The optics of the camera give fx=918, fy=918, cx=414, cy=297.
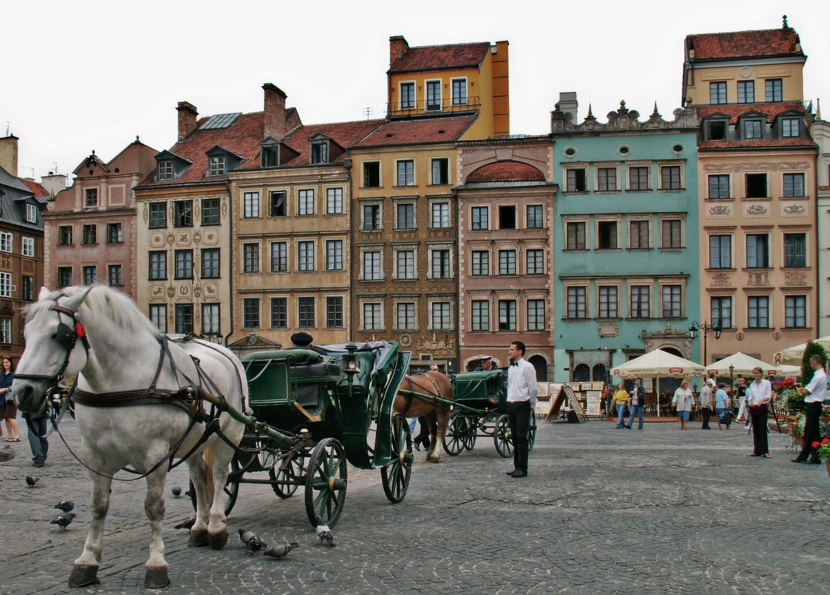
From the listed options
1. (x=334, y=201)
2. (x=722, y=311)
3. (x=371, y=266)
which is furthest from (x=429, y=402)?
(x=334, y=201)

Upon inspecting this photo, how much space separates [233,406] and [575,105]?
1772 inches

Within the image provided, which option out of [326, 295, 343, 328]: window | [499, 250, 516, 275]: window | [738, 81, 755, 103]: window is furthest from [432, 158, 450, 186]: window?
[738, 81, 755, 103]: window

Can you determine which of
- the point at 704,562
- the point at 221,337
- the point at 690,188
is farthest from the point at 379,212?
the point at 704,562

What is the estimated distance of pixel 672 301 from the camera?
42812mm

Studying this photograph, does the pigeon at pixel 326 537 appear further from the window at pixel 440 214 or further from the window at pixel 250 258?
the window at pixel 250 258

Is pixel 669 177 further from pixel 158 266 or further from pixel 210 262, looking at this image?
pixel 158 266

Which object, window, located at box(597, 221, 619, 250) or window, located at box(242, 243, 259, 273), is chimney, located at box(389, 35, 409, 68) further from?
window, located at box(597, 221, 619, 250)

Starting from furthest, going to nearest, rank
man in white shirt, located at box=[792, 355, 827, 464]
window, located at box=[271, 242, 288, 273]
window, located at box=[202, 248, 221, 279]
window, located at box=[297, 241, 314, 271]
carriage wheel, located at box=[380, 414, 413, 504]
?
window, located at box=[202, 248, 221, 279]
window, located at box=[271, 242, 288, 273]
window, located at box=[297, 241, 314, 271]
man in white shirt, located at box=[792, 355, 827, 464]
carriage wheel, located at box=[380, 414, 413, 504]

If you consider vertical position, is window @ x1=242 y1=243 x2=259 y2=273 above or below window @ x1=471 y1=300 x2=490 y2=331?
above

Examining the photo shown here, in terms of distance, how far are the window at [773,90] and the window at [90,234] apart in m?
36.0

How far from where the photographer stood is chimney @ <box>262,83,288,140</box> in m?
50.2

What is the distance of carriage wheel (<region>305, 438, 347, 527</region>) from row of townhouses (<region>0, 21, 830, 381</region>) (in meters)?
33.7

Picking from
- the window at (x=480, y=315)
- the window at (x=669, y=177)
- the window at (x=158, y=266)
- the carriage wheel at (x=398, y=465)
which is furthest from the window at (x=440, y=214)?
the carriage wheel at (x=398, y=465)

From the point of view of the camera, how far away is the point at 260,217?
46938mm
